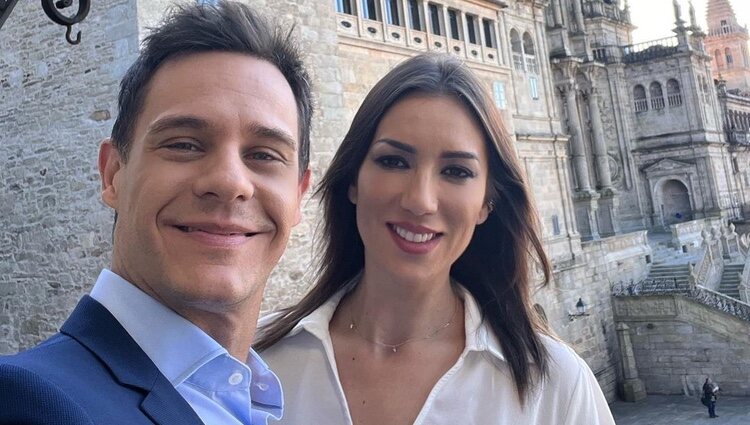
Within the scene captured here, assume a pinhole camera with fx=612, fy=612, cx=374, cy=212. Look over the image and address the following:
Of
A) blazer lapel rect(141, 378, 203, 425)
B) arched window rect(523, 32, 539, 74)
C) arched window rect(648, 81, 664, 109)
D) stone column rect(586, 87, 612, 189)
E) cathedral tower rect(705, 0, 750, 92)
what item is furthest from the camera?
cathedral tower rect(705, 0, 750, 92)

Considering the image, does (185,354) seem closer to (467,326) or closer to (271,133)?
(271,133)

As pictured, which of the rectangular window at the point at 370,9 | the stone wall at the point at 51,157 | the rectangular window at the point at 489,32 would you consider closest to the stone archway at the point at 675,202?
the rectangular window at the point at 489,32

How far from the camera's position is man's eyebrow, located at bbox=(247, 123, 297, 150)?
1797 millimetres

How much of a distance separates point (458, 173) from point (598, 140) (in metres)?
35.6

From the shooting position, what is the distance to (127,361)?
4.88 ft

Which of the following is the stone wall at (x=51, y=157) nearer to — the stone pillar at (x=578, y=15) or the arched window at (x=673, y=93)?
the stone pillar at (x=578, y=15)

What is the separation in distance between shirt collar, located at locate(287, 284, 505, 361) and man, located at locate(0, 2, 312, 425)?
60cm

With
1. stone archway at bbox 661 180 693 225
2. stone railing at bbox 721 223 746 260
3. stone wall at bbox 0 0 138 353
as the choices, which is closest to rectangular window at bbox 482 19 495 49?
stone wall at bbox 0 0 138 353

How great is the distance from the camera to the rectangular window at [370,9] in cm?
1534

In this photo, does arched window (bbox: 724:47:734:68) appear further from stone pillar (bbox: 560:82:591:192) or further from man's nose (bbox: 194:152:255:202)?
man's nose (bbox: 194:152:255:202)

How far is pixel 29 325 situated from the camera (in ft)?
30.2

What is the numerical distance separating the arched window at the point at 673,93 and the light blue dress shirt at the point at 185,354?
40.4 meters

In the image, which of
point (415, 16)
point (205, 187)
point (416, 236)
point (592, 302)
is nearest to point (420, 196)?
point (416, 236)

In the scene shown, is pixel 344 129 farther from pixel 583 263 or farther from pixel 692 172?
pixel 692 172
